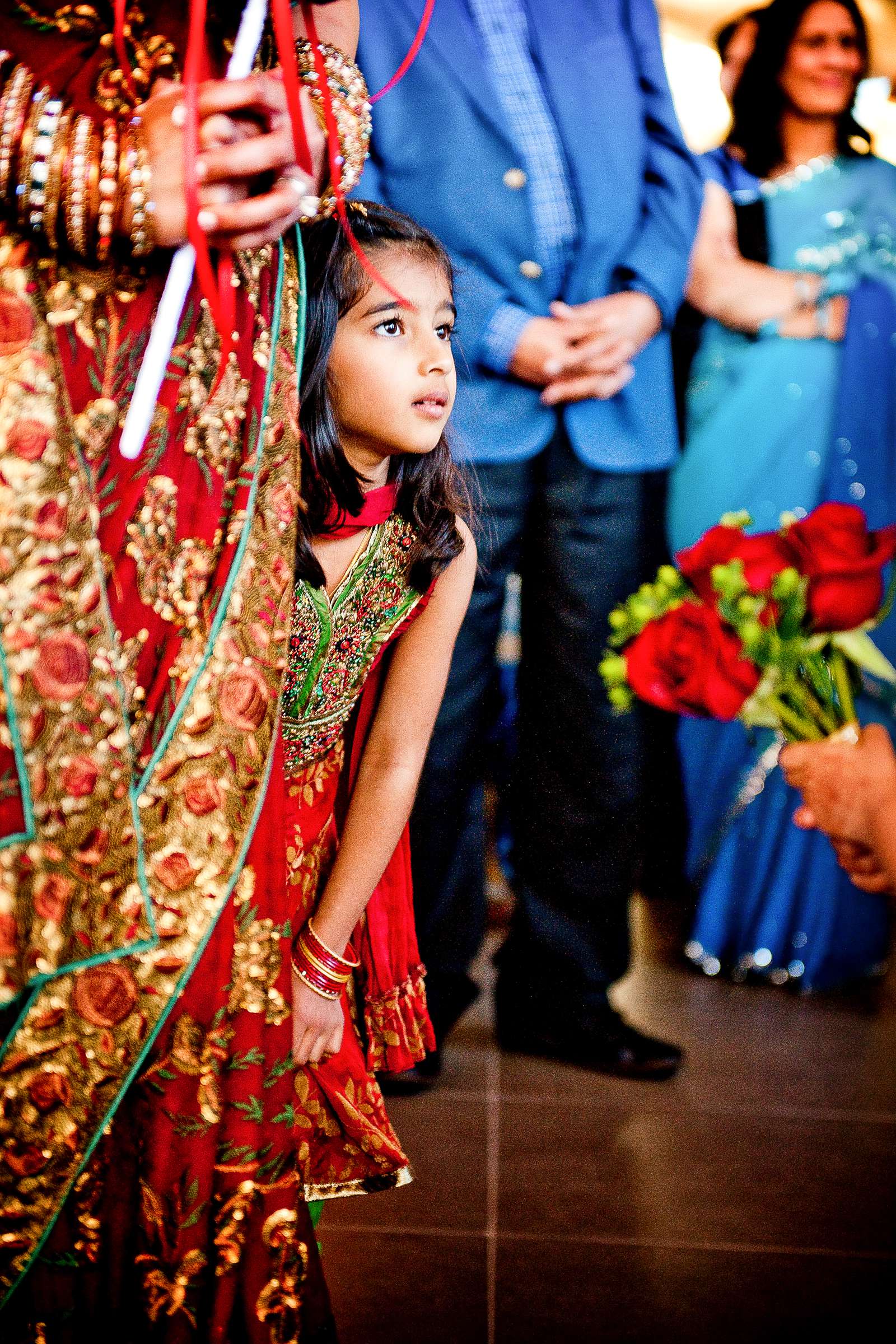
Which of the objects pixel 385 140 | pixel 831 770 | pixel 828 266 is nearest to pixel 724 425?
pixel 828 266

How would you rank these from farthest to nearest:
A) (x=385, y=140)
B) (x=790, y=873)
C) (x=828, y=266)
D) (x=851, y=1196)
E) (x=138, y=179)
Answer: (x=790, y=873)
(x=828, y=266)
(x=851, y=1196)
(x=385, y=140)
(x=138, y=179)

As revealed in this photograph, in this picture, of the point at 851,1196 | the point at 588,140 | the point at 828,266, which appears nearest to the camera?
the point at 588,140

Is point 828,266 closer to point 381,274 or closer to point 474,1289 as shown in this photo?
point 381,274

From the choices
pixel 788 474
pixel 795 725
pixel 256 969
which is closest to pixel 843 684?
pixel 795 725

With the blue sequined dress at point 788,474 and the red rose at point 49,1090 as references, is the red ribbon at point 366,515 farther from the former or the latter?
the blue sequined dress at point 788,474

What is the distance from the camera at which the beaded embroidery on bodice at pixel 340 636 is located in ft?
2.81

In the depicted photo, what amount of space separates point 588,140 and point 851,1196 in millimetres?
1095

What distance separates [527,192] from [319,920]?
0.71 m

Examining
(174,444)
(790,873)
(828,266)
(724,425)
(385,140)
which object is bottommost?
(790,873)

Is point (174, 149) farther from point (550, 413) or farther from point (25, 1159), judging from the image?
point (550, 413)

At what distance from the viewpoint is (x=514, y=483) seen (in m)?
1.27

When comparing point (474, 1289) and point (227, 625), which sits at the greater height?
point (227, 625)

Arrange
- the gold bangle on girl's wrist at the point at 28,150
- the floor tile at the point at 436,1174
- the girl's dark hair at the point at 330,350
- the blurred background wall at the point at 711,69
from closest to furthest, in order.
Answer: the gold bangle on girl's wrist at the point at 28,150, the girl's dark hair at the point at 330,350, the floor tile at the point at 436,1174, the blurred background wall at the point at 711,69

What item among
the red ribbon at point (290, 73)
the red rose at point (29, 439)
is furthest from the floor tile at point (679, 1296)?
the red ribbon at point (290, 73)
